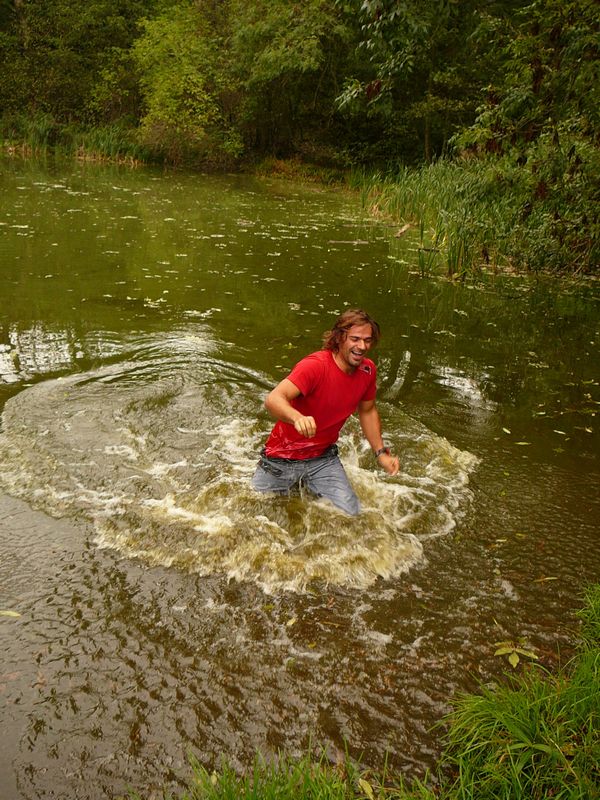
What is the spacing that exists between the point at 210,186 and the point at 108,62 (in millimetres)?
15925

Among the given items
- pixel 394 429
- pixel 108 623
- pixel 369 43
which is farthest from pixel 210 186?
pixel 108 623

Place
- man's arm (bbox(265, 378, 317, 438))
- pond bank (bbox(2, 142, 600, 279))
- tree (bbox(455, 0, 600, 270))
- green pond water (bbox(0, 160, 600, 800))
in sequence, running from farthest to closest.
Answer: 1. pond bank (bbox(2, 142, 600, 279))
2. tree (bbox(455, 0, 600, 270))
3. man's arm (bbox(265, 378, 317, 438))
4. green pond water (bbox(0, 160, 600, 800))

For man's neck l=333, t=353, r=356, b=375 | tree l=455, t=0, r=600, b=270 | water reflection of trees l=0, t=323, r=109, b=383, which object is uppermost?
tree l=455, t=0, r=600, b=270

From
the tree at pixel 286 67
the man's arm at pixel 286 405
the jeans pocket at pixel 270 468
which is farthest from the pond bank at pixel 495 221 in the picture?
the tree at pixel 286 67

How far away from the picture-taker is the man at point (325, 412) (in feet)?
12.8

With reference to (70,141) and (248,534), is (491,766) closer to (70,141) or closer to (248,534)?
(248,534)

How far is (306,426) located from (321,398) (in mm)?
613

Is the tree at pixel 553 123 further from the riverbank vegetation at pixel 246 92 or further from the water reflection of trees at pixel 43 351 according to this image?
the water reflection of trees at pixel 43 351

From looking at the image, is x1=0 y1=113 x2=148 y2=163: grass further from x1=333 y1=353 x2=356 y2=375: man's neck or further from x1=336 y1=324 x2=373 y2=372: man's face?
x1=336 y1=324 x2=373 y2=372: man's face

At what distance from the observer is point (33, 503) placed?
4387mm

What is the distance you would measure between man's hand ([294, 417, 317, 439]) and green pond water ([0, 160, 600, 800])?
0.91 metres

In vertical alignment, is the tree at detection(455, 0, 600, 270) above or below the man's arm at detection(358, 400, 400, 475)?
above

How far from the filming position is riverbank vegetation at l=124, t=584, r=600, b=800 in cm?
221

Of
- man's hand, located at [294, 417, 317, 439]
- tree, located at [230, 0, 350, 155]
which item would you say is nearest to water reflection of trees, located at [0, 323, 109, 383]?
man's hand, located at [294, 417, 317, 439]
